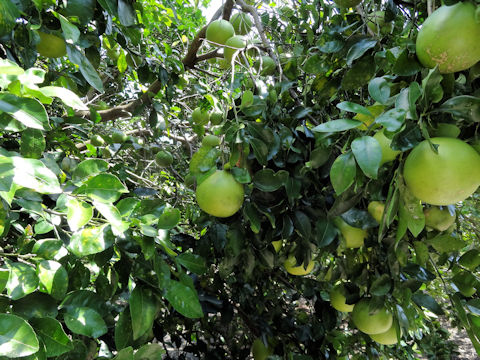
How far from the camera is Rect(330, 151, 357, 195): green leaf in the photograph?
734mm

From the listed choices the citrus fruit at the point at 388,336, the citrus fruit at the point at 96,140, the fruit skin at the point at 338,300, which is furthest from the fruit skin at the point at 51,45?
the citrus fruit at the point at 388,336

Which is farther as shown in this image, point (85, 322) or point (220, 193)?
point (220, 193)

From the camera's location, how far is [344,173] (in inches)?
29.2

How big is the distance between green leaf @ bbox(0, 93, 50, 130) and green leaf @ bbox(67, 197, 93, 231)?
165 mm

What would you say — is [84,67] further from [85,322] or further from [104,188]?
[85,322]

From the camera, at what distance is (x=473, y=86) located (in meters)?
0.81

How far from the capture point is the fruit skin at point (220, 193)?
3.63 ft

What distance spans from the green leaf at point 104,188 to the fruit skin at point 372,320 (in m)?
1.06

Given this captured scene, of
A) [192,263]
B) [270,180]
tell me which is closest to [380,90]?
[270,180]

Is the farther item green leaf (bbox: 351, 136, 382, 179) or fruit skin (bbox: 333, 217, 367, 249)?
fruit skin (bbox: 333, 217, 367, 249)

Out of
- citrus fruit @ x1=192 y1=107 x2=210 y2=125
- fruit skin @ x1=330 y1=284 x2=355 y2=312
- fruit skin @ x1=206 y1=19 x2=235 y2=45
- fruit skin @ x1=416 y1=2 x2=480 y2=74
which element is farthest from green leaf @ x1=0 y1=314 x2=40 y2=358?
fruit skin @ x1=206 y1=19 x2=235 y2=45

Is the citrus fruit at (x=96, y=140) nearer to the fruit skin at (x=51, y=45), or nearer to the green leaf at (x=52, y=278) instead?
the fruit skin at (x=51, y=45)

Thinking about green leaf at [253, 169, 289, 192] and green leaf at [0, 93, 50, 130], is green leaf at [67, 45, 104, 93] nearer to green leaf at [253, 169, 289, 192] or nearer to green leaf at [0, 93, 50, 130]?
green leaf at [0, 93, 50, 130]

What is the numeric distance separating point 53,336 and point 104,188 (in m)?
0.32
